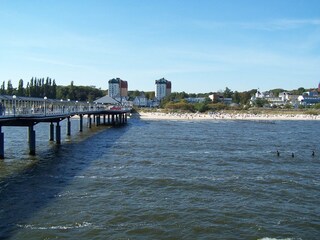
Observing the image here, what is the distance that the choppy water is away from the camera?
14352mm

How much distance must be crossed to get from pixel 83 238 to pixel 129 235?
5.47 feet

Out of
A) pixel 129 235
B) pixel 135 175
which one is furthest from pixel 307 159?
pixel 129 235

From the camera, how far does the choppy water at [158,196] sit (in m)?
14.4

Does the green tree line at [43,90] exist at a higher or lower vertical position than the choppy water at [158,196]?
higher

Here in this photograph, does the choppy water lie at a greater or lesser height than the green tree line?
lesser

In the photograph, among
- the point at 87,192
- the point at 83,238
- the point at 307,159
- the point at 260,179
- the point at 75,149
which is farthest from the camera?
the point at 75,149

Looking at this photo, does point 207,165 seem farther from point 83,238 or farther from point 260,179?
point 83,238

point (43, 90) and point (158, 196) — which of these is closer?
point (158, 196)

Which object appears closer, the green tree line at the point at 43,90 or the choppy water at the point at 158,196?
the choppy water at the point at 158,196

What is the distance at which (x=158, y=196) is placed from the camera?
1888cm

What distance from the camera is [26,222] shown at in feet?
48.7

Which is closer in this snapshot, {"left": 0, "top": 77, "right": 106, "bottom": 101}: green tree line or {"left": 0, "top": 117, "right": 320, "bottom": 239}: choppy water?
{"left": 0, "top": 117, "right": 320, "bottom": 239}: choppy water

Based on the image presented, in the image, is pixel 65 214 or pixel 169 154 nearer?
pixel 65 214

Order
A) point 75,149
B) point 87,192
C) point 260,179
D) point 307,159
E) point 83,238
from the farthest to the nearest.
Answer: point 75,149 < point 307,159 < point 260,179 < point 87,192 < point 83,238
